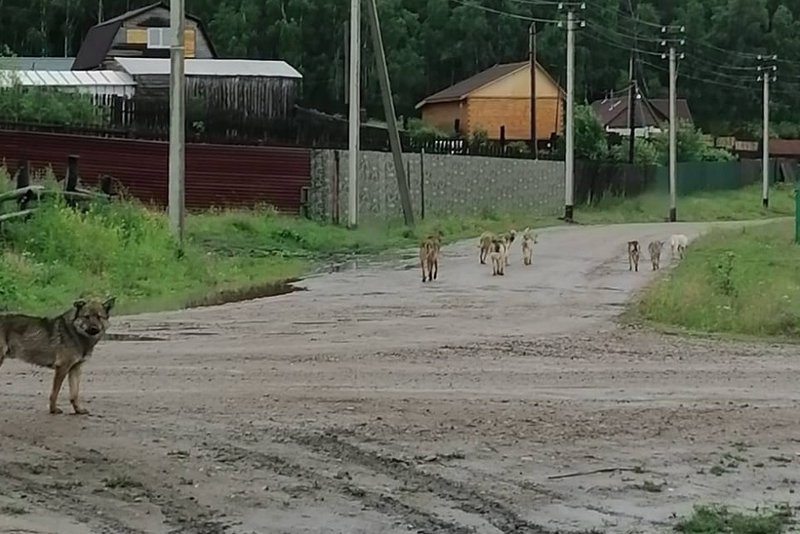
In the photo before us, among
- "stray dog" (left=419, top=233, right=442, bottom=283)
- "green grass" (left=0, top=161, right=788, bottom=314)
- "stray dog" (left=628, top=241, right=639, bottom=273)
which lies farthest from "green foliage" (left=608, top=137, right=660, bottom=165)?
"stray dog" (left=419, top=233, right=442, bottom=283)

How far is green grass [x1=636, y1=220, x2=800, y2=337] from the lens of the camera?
60.2 feet

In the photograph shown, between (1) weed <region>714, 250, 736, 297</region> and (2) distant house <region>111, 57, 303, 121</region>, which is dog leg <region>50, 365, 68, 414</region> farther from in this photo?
(2) distant house <region>111, 57, 303, 121</region>

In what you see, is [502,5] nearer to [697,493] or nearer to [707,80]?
[707,80]

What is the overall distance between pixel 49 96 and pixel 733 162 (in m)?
53.1

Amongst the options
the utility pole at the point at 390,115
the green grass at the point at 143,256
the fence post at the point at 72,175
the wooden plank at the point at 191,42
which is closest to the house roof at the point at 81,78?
the wooden plank at the point at 191,42

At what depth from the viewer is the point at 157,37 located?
66.6 metres

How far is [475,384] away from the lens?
13.4 metres

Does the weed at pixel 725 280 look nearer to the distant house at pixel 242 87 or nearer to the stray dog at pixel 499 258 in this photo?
the stray dog at pixel 499 258

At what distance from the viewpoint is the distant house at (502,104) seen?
256 ft

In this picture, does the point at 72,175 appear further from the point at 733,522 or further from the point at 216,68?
the point at 216,68

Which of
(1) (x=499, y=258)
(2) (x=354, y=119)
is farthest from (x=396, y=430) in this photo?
(2) (x=354, y=119)

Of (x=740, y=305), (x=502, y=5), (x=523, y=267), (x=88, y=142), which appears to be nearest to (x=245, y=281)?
(x=523, y=267)

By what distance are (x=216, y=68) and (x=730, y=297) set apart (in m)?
37.1

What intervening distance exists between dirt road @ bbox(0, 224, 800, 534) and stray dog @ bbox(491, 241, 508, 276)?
28.4ft
